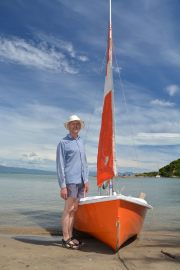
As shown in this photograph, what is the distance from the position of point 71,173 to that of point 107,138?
1.28 metres

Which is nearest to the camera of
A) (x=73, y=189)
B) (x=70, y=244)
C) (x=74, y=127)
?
(x=70, y=244)

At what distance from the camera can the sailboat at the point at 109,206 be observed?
21.4 feet

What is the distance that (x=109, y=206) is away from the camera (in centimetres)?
655

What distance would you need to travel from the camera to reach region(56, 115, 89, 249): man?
6820 mm

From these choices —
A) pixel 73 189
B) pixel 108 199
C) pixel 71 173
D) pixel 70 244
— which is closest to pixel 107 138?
pixel 71 173

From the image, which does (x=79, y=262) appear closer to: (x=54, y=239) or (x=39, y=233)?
(x=54, y=239)

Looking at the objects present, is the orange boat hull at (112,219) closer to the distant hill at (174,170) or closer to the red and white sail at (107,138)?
the red and white sail at (107,138)

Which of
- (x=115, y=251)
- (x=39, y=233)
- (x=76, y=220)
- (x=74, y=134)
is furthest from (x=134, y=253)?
(x=39, y=233)

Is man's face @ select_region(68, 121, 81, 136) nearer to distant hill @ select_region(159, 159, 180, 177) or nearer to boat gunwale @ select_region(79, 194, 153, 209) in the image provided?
boat gunwale @ select_region(79, 194, 153, 209)

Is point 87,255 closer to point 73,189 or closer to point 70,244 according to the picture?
point 70,244

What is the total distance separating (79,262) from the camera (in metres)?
5.65

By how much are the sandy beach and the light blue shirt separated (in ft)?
4.26

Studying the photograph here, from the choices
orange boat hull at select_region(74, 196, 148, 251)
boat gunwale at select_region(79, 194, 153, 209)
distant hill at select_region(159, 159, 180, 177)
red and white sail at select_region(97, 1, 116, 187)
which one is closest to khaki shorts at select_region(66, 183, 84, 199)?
boat gunwale at select_region(79, 194, 153, 209)

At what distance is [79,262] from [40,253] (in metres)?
0.89
